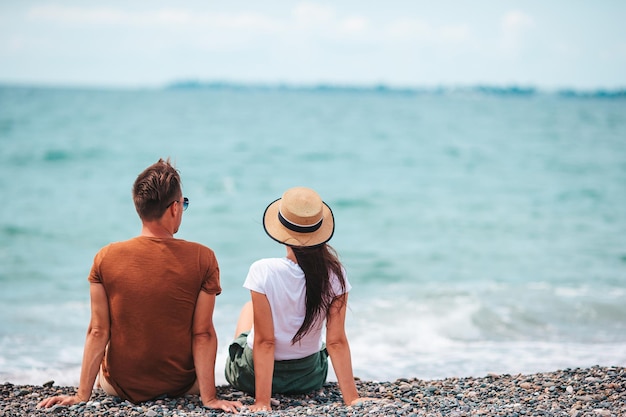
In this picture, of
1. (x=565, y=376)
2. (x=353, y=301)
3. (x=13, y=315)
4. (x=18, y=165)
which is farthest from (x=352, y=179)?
(x=565, y=376)

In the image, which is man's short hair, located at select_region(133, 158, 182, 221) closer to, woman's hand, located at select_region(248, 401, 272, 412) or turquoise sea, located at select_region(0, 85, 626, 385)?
woman's hand, located at select_region(248, 401, 272, 412)

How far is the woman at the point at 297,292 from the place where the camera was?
369cm

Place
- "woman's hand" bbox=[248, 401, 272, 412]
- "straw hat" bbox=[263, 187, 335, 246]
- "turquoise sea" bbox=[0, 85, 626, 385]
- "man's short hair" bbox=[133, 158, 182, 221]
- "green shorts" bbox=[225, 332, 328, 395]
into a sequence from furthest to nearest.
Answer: "turquoise sea" bbox=[0, 85, 626, 385] < "green shorts" bbox=[225, 332, 328, 395] < "woman's hand" bbox=[248, 401, 272, 412] < "straw hat" bbox=[263, 187, 335, 246] < "man's short hair" bbox=[133, 158, 182, 221]

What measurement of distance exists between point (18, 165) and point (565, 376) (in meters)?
19.7

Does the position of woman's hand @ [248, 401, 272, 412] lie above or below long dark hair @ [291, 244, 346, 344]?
below

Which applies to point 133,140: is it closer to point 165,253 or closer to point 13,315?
point 13,315

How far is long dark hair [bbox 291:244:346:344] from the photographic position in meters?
3.74

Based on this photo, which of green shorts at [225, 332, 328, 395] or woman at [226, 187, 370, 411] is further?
green shorts at [225, 332, 328, 395]

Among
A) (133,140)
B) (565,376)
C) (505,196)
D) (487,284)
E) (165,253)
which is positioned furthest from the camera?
(133,140)

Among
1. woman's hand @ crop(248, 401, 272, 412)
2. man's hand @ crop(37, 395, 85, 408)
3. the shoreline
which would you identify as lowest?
the shoreline

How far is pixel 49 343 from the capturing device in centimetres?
661

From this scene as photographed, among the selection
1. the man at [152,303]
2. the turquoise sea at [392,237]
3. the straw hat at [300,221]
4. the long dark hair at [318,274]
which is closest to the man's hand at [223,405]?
the man at [152,303]

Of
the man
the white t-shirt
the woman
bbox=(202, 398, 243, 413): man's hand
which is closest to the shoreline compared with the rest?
bbox=(202, 398, 243, 413): man's hand

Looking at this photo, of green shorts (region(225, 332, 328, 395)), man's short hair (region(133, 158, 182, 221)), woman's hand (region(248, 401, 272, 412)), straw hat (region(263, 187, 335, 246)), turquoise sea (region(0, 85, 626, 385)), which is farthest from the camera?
turquoise sea (region(0, 85, 626, 385))
